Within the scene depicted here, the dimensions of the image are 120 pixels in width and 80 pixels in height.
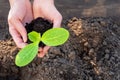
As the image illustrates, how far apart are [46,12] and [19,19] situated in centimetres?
16

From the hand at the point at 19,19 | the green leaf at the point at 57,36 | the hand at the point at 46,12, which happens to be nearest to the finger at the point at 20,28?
the hand at the point at 19,19

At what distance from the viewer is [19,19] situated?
173 cm

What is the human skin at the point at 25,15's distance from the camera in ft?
5.43

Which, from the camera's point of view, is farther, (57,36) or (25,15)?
(25,15)

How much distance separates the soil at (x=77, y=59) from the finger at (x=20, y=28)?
0.94 ft

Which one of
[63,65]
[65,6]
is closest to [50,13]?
[63,65]

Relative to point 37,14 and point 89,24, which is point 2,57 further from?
point 89,24

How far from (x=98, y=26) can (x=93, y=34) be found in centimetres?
8

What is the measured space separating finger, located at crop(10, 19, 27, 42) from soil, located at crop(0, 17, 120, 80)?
288 mm

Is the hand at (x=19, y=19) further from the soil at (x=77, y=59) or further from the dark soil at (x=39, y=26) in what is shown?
the soil at (x=77, y=59)

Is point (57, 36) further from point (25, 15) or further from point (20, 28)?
point (25, 15)

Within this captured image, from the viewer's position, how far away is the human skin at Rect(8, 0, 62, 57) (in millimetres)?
Answer: 1656

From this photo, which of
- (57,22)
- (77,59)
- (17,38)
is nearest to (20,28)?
(17,38)

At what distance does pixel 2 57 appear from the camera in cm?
194
